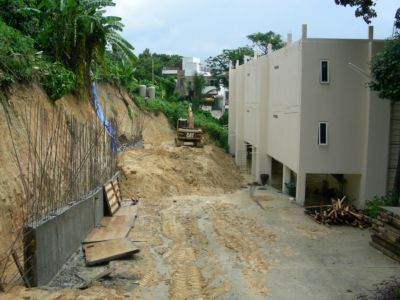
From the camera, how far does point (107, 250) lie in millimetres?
10477

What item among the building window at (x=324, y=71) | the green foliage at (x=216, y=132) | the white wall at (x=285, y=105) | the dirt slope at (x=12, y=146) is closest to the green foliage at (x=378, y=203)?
the white wall at (x=285, y=105)

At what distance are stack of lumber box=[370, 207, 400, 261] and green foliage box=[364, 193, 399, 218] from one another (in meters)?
2.30

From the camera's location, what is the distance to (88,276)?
9.08m

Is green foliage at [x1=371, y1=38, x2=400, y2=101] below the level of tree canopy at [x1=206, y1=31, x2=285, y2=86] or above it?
below

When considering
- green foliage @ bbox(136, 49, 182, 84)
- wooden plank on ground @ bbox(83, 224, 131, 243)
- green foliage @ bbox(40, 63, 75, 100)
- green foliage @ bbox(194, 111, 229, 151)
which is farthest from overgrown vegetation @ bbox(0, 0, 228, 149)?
green foliage @ bbox(136, 49, 182, 84)

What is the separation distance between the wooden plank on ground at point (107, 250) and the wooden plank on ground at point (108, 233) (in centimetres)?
39

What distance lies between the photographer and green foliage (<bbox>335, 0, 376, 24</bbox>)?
14.3 metres

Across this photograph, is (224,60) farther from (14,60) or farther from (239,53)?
(14,60)

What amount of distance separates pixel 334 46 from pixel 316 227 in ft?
23.1

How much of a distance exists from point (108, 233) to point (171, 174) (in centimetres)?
873

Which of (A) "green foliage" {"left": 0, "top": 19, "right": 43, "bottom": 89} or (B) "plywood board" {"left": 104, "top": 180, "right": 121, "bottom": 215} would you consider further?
(B) "plywood board" {"left": 104, "top": 180, "right": 121, "bottom": 215}

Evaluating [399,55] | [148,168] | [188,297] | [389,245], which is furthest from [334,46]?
[188,297]

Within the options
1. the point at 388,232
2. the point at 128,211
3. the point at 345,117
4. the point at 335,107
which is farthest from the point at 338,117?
the point at 128,211

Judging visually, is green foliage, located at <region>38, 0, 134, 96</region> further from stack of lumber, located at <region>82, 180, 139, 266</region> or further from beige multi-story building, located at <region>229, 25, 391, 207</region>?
beige multi-story building, located at <region>229, 25, 391, 207</region>
